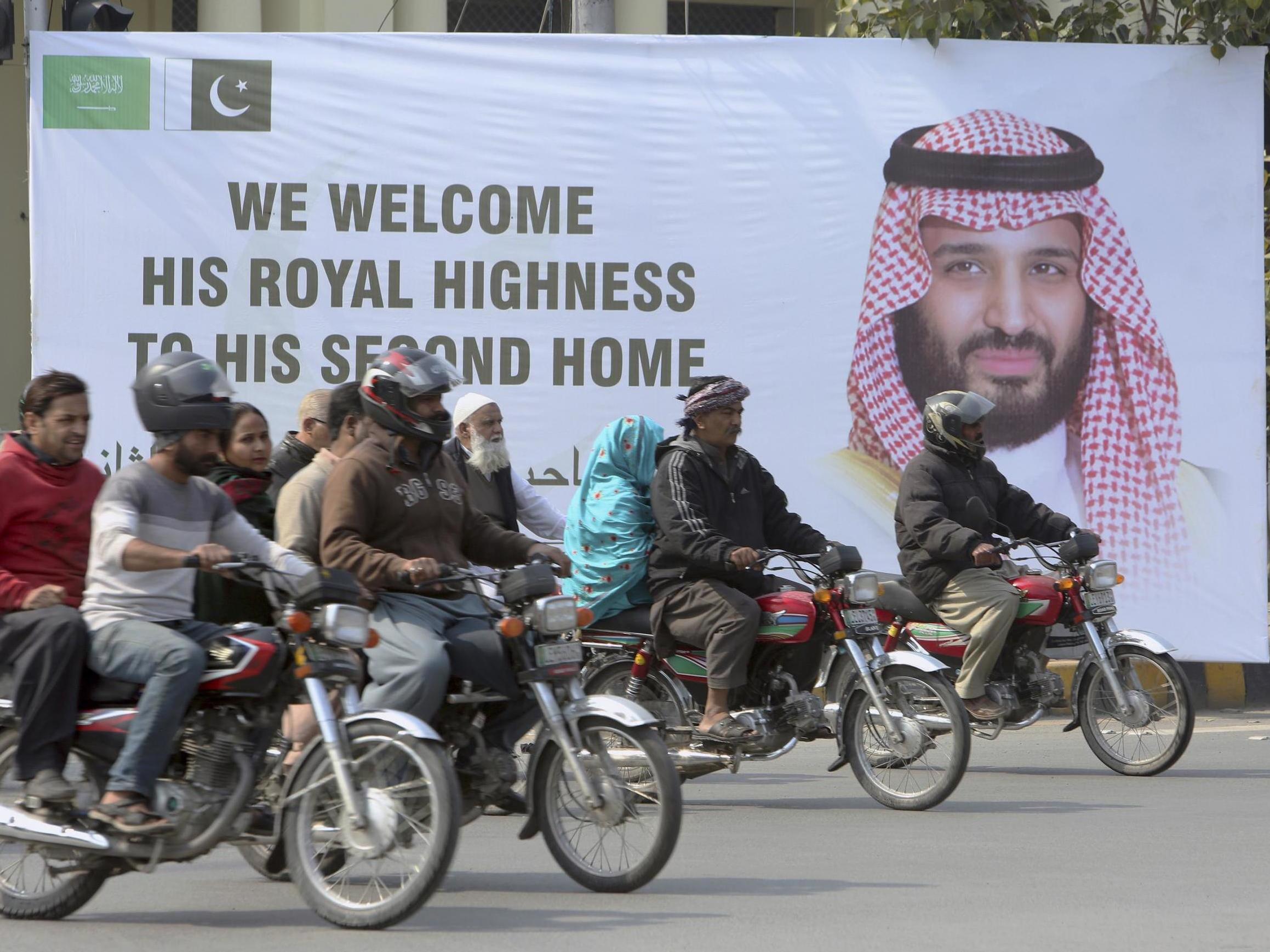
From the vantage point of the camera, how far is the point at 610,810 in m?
6.06

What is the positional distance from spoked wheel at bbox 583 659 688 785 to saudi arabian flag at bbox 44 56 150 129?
5.75m

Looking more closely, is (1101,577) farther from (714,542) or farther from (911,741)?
(714,542)

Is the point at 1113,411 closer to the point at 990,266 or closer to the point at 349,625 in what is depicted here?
the point at 990,266

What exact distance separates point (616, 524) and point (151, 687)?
12.0 feet

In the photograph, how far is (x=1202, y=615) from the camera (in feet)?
41.2

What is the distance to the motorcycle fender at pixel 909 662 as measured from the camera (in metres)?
8.42

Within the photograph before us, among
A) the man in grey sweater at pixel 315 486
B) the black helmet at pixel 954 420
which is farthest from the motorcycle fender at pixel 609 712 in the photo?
the black helmet at pixel 954 420

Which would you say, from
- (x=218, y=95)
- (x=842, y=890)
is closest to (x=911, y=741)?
(x=842, y=890)

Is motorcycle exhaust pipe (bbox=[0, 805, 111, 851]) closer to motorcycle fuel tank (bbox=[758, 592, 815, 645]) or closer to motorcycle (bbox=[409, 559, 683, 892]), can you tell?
motorcycle (bbox=[409, 559, 683, 892])

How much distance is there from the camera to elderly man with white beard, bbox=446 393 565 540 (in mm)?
9750

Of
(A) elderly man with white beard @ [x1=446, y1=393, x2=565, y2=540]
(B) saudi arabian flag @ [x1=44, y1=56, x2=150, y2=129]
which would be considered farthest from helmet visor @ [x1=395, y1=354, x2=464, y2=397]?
(B) saudi arabian flag @ [x1=44, y1=56, x2=150, y2=129]

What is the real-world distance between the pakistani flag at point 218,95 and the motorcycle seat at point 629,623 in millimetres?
5304

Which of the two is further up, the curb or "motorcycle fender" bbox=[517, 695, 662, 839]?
"motorcycle fender" bbox=[517, 695, 662, 839]

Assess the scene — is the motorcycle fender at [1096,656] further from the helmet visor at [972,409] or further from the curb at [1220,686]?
the curb at [1220,686]
